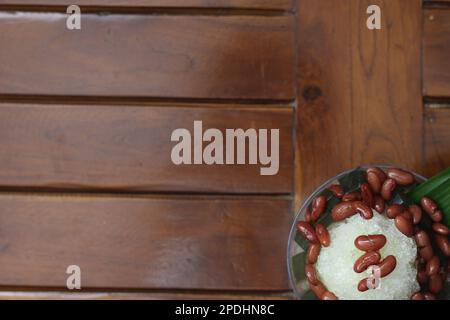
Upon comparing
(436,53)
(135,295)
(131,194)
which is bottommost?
(135,295)

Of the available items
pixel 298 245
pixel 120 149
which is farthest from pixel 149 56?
pixel 298 245

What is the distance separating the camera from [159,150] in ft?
3.88

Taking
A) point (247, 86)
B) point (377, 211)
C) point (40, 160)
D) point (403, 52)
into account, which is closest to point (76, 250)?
point (40, 160)

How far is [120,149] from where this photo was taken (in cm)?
119

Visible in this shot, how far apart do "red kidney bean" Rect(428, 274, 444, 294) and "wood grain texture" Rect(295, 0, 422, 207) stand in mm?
255

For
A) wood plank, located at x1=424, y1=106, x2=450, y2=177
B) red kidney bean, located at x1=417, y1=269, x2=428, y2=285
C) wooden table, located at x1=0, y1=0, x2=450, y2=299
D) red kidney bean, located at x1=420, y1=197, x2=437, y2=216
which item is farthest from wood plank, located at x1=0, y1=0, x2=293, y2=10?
red kidney bean, located at x1=417, y1=269, x2=428, y2=285

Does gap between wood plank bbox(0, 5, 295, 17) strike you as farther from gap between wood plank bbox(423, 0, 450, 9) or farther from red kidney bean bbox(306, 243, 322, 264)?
red kidney bean bbox(306, 243, 322, 264)

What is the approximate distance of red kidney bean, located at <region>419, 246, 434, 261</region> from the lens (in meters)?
1.02

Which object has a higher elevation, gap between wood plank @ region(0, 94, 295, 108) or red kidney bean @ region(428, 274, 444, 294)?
gap between wood plank @ region(0, 94, 295, 108)

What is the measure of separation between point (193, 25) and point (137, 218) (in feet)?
1.35

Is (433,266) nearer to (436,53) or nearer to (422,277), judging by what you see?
(422,277)

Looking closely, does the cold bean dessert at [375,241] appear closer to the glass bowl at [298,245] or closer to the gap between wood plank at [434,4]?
the glass bowl at [298,245]

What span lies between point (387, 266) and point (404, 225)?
8 centimetres
